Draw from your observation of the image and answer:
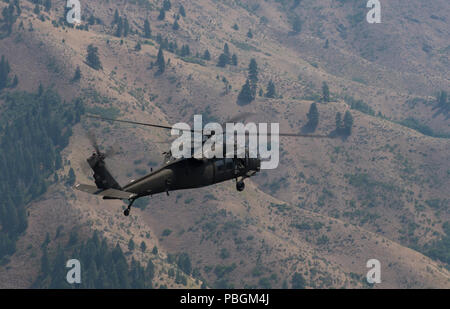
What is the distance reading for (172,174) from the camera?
240 feet

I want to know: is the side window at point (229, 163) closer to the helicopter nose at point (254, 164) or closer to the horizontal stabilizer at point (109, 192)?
the helicopter nose at point (254, 164)

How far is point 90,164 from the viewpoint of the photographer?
7031cm

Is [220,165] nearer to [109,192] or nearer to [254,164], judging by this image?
[254,164]

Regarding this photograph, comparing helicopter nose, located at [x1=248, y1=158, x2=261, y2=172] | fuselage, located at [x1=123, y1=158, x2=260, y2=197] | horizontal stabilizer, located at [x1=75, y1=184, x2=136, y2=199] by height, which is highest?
helicopter nose, located at [x1=248, y1=158, x2=261, y2=172]

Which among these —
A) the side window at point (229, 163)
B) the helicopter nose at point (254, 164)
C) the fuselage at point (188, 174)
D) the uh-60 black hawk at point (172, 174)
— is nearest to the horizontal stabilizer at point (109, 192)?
the uh-60 black hawk at point (172, 174)

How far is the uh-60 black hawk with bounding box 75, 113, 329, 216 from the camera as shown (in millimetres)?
69500

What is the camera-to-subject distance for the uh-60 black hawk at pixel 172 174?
69500 mm

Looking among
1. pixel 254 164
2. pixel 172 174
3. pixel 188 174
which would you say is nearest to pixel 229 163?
pixel 254 164

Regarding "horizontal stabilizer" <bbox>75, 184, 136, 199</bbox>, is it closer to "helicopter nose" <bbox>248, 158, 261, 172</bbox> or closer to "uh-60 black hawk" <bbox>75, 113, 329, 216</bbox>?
"uh-60 black hawk" <bbox>75, 113, 329, 216</bbox>

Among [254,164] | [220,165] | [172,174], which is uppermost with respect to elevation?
[254,164]

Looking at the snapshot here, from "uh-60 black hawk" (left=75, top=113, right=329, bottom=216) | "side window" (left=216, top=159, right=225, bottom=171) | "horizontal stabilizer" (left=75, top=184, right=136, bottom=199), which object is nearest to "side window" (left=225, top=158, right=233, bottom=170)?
"uh-60 black hawk" (left=75, top=113, right=329, bottom=216)
